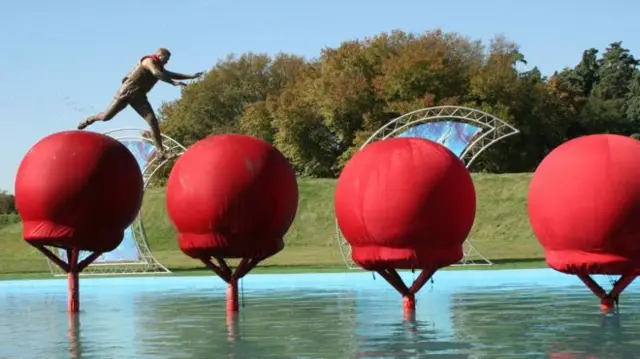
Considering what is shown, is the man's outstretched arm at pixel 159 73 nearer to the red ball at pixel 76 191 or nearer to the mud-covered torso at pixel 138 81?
the mud-covered torso at pixel 138 81

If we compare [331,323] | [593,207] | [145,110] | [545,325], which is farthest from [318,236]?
[593,207]

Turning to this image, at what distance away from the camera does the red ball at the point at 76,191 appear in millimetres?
19078

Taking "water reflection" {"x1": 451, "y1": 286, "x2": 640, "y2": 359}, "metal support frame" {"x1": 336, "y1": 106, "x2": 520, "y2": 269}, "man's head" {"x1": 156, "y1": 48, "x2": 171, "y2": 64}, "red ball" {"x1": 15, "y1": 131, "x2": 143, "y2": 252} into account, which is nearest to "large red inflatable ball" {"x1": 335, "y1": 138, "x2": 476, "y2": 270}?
"water reflection" {"x1": 451, "y1": 286, "x2": 640, "y2": 359}

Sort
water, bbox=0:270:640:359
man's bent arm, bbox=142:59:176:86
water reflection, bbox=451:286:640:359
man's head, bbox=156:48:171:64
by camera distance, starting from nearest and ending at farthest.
Answer: water reflection, bbox=451:286:640:359
water, bbox=0:270:640:359
man's bent arm, bbox=142:59:176:86
man's head, bbox=156:48:171:64

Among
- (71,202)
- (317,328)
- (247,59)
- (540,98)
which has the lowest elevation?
(317,328)

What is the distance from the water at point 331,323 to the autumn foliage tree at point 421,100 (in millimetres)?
32582

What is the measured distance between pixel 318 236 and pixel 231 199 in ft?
97.4

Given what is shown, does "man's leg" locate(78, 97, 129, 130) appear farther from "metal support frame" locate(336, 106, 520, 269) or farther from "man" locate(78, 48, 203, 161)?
"metal support frame" locate(336, 106, 520, 269)

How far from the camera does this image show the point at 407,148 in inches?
683

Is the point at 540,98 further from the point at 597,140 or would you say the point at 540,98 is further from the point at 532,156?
the point at 597,140

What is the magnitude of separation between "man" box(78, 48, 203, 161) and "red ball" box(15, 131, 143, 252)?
8.74ft

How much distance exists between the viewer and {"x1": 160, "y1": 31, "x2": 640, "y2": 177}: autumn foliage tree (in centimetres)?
6072

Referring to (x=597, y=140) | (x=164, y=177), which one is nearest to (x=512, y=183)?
(x=164, y=177)

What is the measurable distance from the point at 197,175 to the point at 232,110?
64552mm
